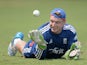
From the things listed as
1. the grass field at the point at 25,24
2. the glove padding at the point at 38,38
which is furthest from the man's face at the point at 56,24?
the grass field at the point at 25,24

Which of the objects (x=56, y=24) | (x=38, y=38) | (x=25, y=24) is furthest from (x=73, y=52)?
(x=25, y=24)

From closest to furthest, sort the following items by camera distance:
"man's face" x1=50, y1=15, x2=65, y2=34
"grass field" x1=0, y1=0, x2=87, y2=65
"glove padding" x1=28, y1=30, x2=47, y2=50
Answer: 1. "glove padding" x1=28, y1=30, x2=47, y2=50
2. "grass field" x1=0, y1=0, x2=87, y2=65
3. "man's face" x1=50, y1=15, x2=65, y2=34

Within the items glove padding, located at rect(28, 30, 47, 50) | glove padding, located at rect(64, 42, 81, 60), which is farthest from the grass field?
glove padding, located at rect(28, 30, 47, 50)

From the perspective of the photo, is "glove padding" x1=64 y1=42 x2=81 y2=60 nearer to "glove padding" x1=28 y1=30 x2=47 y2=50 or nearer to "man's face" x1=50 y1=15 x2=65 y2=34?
"man's face" x1=50 y1=15 x2=65 y2=34

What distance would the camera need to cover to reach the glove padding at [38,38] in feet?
28.4

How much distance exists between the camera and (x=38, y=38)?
873 cm

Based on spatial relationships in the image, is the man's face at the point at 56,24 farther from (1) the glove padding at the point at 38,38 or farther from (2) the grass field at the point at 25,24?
(2) the grass field at the point at 25,24

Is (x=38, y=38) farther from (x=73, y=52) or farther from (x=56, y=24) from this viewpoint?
(x=73, y=52)

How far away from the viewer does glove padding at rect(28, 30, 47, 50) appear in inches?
340

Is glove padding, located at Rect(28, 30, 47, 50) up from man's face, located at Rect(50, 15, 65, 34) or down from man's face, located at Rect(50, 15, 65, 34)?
down

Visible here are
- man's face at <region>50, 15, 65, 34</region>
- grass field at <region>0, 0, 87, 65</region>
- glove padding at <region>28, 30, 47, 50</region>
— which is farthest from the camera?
man's face at <region>50, 15, 65, 34</region>

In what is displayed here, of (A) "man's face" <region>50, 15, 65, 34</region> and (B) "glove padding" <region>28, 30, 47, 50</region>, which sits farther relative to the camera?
(A) "man's face" <region>50, 15, 65, 34</region>

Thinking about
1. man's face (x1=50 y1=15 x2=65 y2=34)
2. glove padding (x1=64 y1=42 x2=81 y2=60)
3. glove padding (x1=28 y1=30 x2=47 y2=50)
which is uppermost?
man's face (x1=50 y1=15 x2=65 y2=34)

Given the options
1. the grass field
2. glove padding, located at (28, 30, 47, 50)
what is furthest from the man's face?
the grass field
